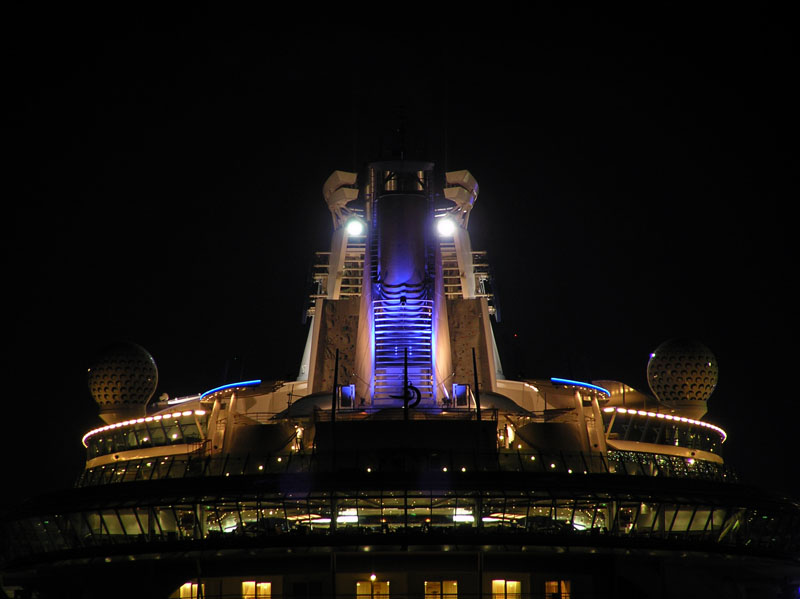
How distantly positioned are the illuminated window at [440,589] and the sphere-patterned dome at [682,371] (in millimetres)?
17534

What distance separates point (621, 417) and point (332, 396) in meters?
13.5

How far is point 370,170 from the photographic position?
71.1 m

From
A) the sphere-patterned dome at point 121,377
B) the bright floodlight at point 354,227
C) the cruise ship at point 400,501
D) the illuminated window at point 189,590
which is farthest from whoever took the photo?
the bright floodlight at point 354,227

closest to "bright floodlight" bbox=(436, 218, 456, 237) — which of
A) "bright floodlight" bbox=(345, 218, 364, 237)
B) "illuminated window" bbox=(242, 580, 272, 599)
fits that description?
"bright floodlight" bbox=(345, 218, 364, 237)

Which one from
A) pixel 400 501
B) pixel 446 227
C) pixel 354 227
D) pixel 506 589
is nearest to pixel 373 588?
pixel 400 501

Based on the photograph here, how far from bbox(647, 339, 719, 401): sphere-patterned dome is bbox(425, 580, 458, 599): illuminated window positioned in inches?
690

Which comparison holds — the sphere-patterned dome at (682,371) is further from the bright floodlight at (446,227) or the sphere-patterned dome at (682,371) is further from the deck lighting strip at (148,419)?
the deck lighting strip at (148,419)

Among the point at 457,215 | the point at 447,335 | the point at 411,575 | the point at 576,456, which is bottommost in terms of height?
the point at 411,575

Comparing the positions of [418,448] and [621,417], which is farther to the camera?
[621,417]

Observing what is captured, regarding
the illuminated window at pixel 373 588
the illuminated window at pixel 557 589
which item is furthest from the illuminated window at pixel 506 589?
the illuminated window at pixel 373 588

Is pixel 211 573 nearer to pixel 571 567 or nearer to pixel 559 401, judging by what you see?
pixel 571 567

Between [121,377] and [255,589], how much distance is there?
1502 cm

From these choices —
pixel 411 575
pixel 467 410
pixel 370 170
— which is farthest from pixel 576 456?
pixel 370 170

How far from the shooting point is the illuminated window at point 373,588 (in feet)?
174
